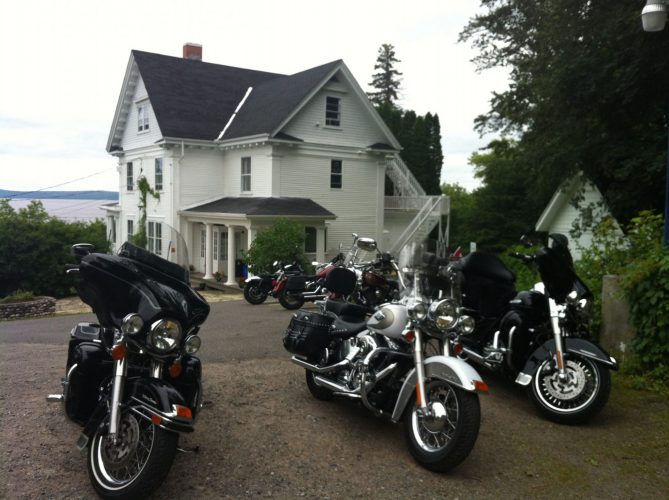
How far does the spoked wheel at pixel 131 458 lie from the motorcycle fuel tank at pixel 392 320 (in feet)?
5.95

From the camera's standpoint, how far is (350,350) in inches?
209

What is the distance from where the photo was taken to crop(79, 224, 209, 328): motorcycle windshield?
398cm

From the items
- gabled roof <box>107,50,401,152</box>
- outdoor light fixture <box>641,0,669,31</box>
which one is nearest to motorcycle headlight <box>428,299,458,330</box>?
outdoor light fixture <box>641,0,669,31</box>

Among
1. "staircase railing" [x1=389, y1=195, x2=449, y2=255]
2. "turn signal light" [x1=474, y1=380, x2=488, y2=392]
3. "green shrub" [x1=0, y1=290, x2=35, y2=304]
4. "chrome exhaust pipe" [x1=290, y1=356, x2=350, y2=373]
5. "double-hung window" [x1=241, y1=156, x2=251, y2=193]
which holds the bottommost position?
Answer: "green shrub" [x1=0, y1=290, x2=35, y2=304]

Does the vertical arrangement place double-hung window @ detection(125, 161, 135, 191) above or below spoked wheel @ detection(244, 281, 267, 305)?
above

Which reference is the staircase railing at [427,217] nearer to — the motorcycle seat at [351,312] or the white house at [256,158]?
the white house at [256,158]

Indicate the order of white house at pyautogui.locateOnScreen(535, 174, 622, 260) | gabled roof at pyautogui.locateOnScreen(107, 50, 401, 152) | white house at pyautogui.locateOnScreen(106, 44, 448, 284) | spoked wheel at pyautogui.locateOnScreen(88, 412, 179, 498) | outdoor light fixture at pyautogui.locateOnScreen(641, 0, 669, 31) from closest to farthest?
spoked wheel at pyautogui.locateOnScreen(88, 412, 179, 498), outdoor light fixture at pyautogui.locateOnScreen(641, 0, 669, 31), white house at pyautogui.locateOnScreen(535, 174, 622, 260), white house at pyautogui.locateOnScreen(106, 44, 448, 284), gabled roof at pyautogui.locateOnScreen(107, 50, 401, 152)

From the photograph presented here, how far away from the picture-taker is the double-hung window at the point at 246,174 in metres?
26.3

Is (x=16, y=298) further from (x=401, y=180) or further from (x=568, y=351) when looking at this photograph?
(x=401, y=180)

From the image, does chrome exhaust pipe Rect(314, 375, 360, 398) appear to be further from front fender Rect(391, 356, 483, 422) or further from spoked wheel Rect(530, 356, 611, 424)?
spoked wheel Rect(530, 356, 611, 424)

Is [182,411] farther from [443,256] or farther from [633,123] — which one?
[633,123]

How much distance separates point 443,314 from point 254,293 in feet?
35.8

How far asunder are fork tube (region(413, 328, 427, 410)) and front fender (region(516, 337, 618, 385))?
166 cm

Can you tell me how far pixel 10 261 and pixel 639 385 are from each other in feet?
80.1
